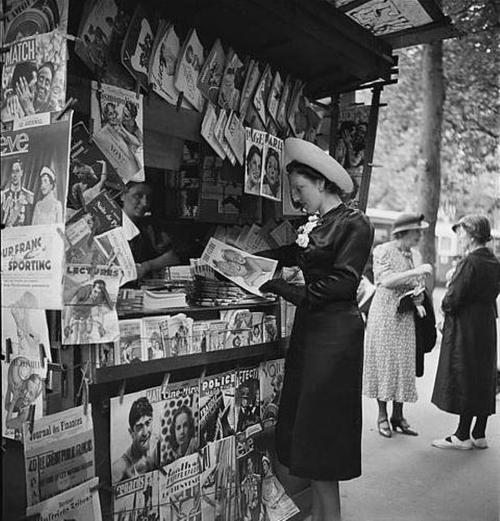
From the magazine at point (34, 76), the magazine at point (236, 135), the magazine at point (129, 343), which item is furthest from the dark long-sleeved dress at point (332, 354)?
the magazine at point (34, 76)

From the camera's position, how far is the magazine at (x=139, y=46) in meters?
2.27

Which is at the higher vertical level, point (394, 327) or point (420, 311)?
point (420, 311)

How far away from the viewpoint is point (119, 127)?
2209mm

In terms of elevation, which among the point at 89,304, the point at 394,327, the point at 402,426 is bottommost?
the point at 402,426

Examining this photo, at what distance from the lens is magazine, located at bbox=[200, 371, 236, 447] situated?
2688mm

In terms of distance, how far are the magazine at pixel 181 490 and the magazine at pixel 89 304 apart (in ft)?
2.38

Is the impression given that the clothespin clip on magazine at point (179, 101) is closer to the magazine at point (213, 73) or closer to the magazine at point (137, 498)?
the magazine at point (213, 73)

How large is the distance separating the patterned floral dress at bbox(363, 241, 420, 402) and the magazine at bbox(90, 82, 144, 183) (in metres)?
2.93

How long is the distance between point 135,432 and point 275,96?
179 cm

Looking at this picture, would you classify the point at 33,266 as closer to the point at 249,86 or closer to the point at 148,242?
the point at 148,242

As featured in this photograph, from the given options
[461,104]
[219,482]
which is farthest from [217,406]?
[461,104]

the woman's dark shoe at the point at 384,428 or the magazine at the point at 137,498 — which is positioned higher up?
the magazine at the point at 137,498

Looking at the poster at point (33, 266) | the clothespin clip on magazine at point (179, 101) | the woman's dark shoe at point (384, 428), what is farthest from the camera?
the woman's dark shoe at point (384, 428)

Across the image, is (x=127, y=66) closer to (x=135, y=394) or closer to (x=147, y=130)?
(x=147, y=130)
